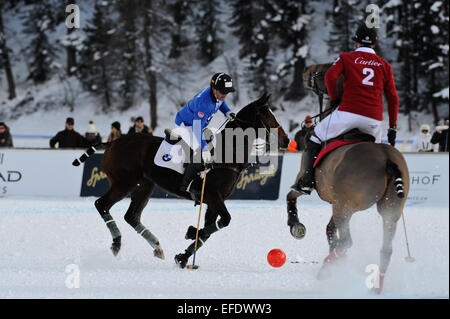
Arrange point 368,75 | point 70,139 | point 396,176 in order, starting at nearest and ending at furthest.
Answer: point 396,176
point 368,75
point 70,139

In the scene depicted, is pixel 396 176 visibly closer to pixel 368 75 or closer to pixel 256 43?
pixel 368 75

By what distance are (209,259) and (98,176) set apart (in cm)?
681

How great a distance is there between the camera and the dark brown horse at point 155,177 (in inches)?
294

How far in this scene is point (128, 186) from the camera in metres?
8.34

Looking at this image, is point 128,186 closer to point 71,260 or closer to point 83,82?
point 71,260

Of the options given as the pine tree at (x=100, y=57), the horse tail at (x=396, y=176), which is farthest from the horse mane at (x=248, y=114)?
the pine tree at (x=100, y=57)

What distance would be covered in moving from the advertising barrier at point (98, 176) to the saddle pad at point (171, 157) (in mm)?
6283

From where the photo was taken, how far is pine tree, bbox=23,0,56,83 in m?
41.2

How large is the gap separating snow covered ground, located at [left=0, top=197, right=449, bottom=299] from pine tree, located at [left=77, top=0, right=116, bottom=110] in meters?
27.4

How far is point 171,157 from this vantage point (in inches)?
311

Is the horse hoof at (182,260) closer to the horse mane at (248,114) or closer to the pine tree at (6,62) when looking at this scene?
the horse mane at (248,114)

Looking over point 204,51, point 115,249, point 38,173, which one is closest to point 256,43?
point 204,51

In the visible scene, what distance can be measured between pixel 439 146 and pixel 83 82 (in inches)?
1190

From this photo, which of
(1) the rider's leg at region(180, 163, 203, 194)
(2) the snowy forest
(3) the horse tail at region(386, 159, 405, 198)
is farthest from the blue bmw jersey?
(2) the snowy forest
